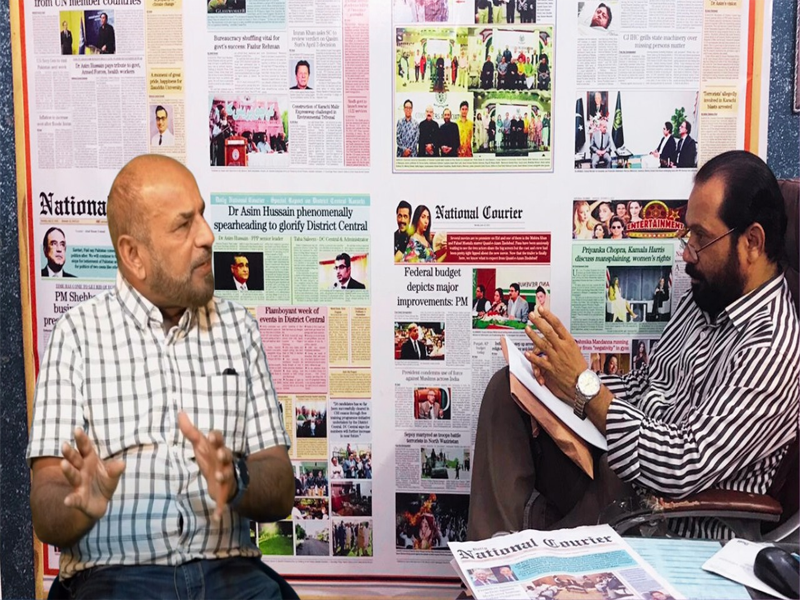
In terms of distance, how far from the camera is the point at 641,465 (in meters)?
1.90

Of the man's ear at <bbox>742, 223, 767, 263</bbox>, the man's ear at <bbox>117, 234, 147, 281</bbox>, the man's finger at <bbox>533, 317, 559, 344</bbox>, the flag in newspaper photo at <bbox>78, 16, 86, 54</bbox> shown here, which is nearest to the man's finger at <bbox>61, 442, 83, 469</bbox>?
the man's ear at <bbox>117, 234, 147, 281</bbox>

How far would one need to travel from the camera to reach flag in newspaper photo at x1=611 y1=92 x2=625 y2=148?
7.48 feet

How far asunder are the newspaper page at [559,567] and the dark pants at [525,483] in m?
0.36

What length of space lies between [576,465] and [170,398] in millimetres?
1029

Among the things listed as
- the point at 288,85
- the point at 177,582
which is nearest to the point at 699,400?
the point at 177,582

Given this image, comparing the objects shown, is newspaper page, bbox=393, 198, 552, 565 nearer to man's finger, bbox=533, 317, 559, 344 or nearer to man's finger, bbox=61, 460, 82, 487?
man's finger, bbox=533, 317, 559, 344

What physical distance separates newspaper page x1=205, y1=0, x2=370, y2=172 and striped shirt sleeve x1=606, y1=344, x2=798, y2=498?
44.5 inches

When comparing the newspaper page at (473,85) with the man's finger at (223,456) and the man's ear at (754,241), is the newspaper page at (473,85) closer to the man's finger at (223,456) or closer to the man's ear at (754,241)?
the man's ear at (754,241)

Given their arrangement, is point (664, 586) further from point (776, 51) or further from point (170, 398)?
point (776, 51)

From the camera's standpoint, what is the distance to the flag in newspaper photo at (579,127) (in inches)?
89.7

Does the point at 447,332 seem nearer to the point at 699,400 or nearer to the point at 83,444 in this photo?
the point at 699,400

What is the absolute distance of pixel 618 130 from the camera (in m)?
2.29

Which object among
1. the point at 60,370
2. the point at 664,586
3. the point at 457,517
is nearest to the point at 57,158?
the point at 60,370

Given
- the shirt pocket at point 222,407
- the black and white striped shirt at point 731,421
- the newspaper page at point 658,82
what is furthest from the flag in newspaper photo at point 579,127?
the shirt pocket at point 222,407
